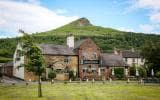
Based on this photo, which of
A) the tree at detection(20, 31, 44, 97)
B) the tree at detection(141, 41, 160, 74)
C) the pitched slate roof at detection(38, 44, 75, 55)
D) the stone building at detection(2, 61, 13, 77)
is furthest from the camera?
the stone building at detection(2, 61, 13, 77)

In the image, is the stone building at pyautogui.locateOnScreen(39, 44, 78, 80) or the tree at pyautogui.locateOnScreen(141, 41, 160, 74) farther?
the stone building at pyautogui.locateOnScreen(39, 44, 78, 80)

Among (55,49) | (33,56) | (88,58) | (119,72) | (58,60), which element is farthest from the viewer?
(119,72)

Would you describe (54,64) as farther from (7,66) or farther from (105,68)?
(7,66)

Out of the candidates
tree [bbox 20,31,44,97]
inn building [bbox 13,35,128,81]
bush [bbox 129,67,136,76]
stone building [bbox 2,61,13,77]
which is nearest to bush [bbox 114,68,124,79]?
inn building [bbox 13,35,128,81]

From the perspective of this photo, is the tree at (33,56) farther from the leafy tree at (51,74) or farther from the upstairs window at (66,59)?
the upstairs window at (66,59)

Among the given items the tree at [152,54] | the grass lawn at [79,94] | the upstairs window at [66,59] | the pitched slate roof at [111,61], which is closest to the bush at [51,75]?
the upstairs window at [66,59]

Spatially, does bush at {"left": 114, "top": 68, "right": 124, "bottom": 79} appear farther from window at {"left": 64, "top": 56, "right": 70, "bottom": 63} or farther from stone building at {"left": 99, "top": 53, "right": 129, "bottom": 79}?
window at {"left": 64, "top": 56, "right": 70, "bottom": 63}

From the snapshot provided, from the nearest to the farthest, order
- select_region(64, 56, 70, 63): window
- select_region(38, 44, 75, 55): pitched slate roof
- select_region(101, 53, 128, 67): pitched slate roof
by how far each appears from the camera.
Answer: select_region(38, 44, 75, 55): pitched slate roof, select_region(64, 56, 70, 63): window, select_region(101, 53, 128, 67): pitched slate roof

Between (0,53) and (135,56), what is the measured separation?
181 feet

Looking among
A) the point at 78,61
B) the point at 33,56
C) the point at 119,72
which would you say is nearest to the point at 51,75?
the point at 78,61

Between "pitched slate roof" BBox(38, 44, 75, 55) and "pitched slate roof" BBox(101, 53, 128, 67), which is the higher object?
"pitched slate roof" BBox(38, 44, 75, 55)

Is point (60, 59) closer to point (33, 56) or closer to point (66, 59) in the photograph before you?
point (66, 59)

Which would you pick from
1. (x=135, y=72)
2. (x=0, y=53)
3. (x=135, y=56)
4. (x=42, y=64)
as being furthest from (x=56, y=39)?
(x=42, y=64)

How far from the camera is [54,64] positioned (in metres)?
76.8
